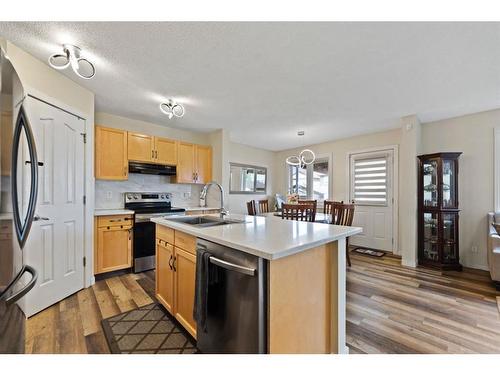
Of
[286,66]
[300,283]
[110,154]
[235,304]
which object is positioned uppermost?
[286,66]

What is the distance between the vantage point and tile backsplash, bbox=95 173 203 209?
337 cm

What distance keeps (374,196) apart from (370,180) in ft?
1.08

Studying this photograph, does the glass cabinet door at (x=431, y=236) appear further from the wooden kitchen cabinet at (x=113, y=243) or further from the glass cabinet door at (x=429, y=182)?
the wooden kitchen cabinet at (x=113, y=243)

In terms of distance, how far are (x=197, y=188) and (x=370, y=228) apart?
3.59m

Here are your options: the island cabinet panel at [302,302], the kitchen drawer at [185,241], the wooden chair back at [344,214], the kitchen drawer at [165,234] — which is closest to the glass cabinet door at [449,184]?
the wooden chair back at [344,214]

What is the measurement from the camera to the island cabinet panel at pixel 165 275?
1903 millimetres

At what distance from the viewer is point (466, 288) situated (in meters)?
2.63

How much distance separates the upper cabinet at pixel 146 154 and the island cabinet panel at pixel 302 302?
9.90ft

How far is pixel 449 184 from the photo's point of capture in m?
3.35

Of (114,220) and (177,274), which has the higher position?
(114,220)

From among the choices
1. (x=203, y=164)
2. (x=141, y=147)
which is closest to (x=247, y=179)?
(x=203, y=164)

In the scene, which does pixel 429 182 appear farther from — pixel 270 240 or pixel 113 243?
pixel 113 243

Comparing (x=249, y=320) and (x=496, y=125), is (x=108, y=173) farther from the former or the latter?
(x=496, y=125)
